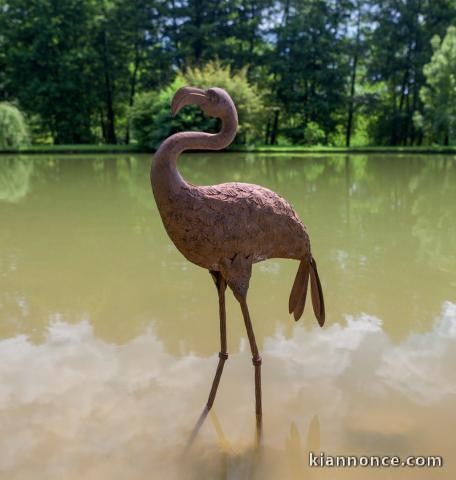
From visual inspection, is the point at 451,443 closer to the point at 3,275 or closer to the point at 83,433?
the point at 83,433

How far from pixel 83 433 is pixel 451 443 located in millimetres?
2215

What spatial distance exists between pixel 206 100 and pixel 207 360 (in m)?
2.09

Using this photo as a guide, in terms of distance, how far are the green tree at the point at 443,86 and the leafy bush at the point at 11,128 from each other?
22225mm

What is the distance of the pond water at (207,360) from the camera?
2.64 meters

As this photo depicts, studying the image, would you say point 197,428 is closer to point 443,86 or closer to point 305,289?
point 305,289

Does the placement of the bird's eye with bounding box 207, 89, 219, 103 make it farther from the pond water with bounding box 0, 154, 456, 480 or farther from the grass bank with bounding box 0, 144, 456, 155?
the grass bank with bounding box 0, 144, 456, 155

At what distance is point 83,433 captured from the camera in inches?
110

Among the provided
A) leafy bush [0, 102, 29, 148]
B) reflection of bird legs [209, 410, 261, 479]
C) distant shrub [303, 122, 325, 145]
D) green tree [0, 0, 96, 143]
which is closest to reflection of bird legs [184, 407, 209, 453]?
reflection of bird legs [209, 410, 261, 479]

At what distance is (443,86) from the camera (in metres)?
25.7

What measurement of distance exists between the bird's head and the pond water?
191 cm

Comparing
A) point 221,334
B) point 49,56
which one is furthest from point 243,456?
point 49,56

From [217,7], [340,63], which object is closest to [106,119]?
[217,7]

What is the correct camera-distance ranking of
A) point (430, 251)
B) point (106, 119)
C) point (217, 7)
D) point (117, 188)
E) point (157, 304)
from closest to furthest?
point (157, 304)
point (430, 251)
point (117, 188)
point (217, 7)
point (106, 119)

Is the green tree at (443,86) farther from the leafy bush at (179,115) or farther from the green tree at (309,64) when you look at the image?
the leafy bush at (179,115)
